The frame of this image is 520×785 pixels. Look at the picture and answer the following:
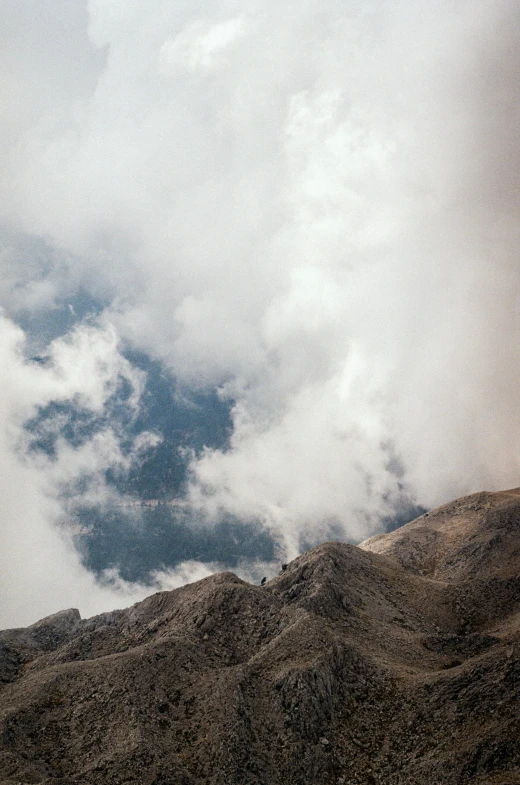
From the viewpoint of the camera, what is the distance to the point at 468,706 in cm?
7181

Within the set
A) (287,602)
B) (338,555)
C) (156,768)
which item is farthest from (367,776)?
(338,555)

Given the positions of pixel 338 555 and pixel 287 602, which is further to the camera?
pixel 338 555

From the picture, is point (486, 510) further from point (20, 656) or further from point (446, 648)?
point (20, 656)

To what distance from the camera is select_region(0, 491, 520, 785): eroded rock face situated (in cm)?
6956

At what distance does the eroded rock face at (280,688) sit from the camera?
69.6 m

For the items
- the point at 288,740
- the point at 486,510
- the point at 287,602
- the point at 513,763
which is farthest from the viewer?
the point at 486,510

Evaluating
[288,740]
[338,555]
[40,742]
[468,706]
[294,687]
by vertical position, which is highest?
[338,555]

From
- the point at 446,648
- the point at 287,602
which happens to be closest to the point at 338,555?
the point at 287,602

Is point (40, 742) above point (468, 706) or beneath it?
above

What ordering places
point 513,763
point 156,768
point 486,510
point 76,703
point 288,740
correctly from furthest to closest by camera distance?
point 486,510 → point 76,703 → point 288,740 → point 156,768 → point 513,763

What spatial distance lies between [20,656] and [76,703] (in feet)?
97.9

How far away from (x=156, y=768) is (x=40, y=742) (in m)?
17.0

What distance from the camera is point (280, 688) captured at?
79.6 meters

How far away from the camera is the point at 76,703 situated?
268ft
